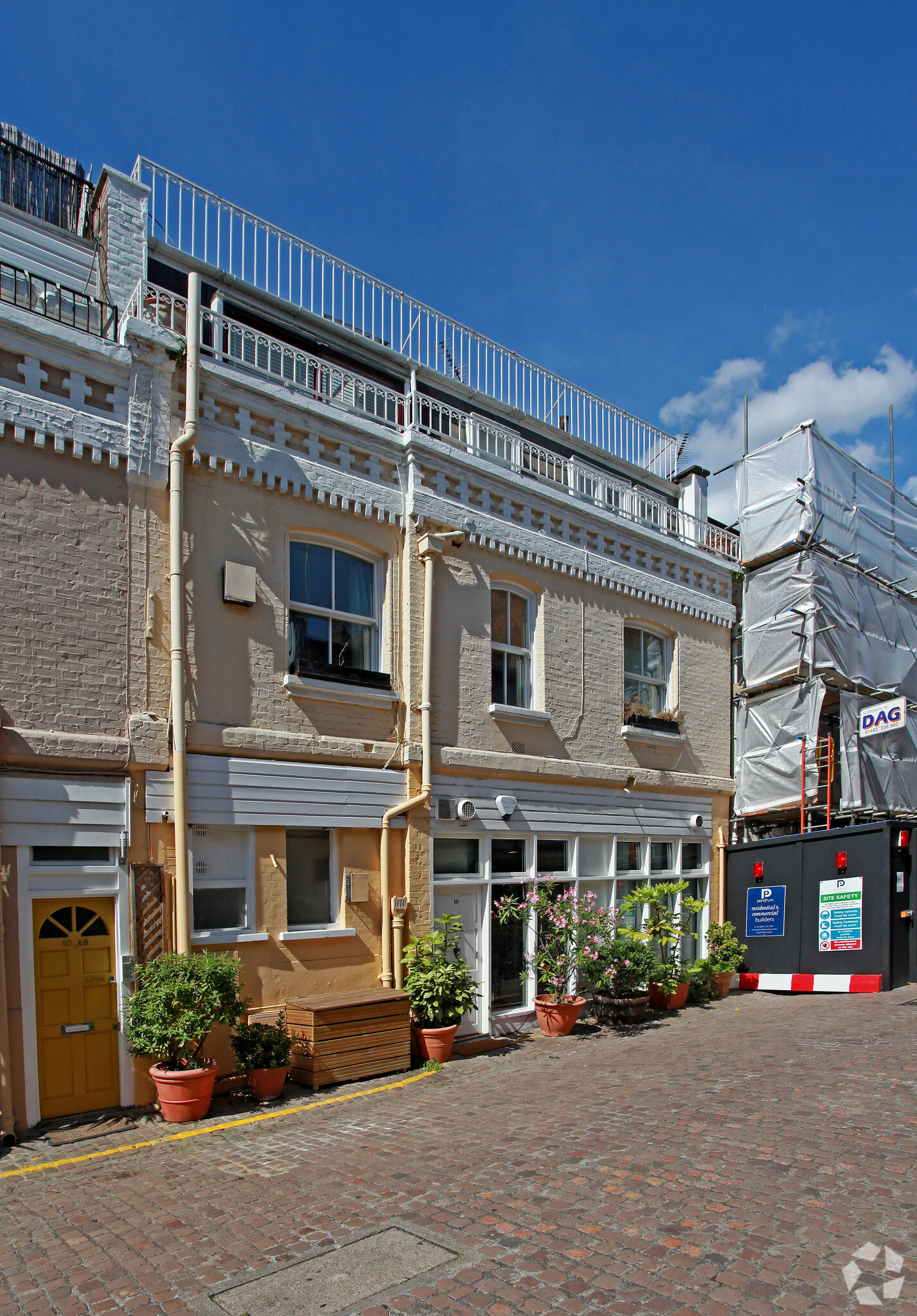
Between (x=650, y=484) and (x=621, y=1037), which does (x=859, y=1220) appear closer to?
(x=621, y=1037)

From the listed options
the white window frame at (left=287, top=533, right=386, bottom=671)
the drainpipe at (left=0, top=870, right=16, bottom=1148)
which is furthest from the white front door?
the drainpipe at (left=0, top=870, right=16, bottom=1148)

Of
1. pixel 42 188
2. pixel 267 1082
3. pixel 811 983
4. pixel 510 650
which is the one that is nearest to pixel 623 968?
pixel 811 983

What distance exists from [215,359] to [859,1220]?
9.84m

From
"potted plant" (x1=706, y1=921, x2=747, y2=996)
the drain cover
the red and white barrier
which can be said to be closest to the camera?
the drain cover

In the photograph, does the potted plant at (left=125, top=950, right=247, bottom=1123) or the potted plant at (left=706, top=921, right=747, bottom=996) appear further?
the potted plant at (left=706, top=921, right=747, bottom=996)

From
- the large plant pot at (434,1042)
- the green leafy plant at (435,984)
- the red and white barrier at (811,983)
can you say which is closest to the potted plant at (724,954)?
the red and white barrier at (811,983)

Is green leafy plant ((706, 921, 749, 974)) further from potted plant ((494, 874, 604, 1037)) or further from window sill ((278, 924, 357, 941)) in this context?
window sill ((278, 924, 357, 941))

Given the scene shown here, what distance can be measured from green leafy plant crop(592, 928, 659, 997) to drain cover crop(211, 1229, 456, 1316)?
285 inches

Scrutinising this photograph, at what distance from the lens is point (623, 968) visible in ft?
40.8

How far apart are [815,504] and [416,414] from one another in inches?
311

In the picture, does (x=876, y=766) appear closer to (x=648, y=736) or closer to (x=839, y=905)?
(x=839, y=905)

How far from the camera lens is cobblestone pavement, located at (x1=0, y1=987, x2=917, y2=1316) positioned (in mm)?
4895

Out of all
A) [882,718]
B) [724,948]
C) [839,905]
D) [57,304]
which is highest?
[57,304]
